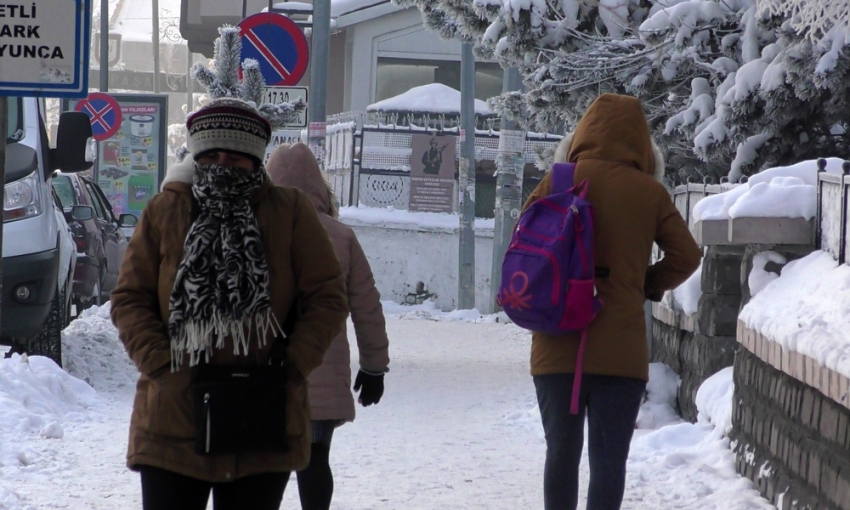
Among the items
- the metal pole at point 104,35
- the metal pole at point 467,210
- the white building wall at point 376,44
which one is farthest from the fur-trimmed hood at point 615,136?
the metal pole at point 104,35

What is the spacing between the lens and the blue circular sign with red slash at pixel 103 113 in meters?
21.3

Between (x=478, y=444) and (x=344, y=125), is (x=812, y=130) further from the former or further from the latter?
(x=344, y=125)

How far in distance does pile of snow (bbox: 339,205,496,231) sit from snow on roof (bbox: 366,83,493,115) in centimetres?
185

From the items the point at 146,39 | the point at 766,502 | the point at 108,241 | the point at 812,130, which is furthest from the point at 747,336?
the point at 146,39

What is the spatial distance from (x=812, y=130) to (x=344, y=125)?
49.3 feet

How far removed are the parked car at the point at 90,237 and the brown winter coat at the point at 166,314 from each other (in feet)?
30.3

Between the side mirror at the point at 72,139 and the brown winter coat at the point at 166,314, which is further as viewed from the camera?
the side mirror at the point at 72,139

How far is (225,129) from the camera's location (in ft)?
10.2

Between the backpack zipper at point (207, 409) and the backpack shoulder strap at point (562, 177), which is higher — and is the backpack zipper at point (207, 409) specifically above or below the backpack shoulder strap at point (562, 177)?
below

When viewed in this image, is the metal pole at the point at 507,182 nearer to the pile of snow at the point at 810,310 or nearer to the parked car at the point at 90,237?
the parked car at the point at 90,237

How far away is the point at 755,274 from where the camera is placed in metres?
6.02

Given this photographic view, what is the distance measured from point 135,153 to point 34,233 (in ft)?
50.4

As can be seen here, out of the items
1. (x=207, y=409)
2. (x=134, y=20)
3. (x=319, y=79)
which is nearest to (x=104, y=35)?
(x=319, y=79)

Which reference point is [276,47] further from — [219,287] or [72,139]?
[219,287]
